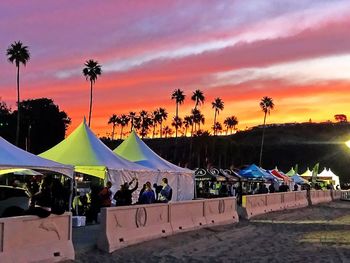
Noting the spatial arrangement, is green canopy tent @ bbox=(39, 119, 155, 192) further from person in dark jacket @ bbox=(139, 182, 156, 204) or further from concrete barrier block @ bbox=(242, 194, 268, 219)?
concrete barrier block @ bbox=(242, 194, 268, 219)

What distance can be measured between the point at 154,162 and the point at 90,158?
666 centimetres

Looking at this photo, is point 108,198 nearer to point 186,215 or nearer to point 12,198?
point 186,215

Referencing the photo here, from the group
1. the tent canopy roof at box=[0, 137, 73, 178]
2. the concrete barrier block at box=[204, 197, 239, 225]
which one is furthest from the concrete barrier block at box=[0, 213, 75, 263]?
the concrete barrier block at box=[204, 197, 239, 225]

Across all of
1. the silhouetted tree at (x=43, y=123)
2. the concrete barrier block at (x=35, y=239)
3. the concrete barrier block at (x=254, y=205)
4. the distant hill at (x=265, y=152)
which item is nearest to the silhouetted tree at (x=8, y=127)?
the silhouetted tree at (x=43, y=123)

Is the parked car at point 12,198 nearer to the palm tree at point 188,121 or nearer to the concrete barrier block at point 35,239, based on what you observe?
the concrete barrier block at point 35,239

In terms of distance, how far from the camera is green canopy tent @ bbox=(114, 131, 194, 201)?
2966 centimetres

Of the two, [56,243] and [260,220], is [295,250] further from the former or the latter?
[260,220]

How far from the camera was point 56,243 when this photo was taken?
11992mm

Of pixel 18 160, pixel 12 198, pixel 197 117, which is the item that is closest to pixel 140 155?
pixel 12 198

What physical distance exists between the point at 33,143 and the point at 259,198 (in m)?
73.6

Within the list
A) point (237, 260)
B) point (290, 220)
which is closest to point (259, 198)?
point (290, 220)

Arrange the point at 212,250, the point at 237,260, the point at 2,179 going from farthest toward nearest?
the point at 2,179 → the point at 212,250 → the point at 237,260

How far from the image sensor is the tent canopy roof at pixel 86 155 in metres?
23.4

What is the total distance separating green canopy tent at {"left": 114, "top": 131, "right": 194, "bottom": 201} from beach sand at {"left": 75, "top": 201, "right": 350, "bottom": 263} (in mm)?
7330
